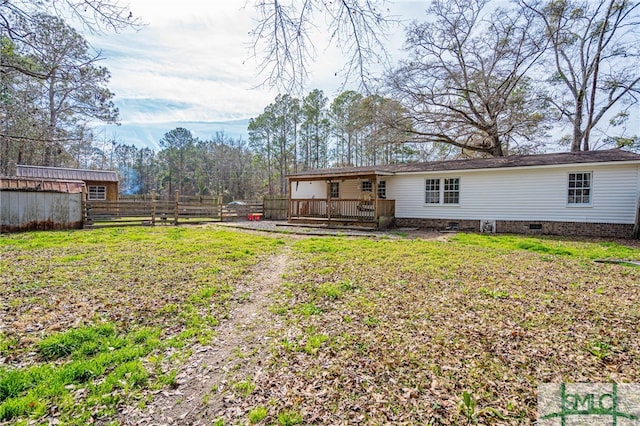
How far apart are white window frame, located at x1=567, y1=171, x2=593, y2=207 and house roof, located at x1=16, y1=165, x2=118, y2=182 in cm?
2702

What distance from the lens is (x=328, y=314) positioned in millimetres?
4469

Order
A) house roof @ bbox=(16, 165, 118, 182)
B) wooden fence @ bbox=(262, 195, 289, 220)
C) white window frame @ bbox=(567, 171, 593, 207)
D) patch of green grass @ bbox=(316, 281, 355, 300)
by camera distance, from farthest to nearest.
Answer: wooden fence @ bbox=(262, 195, 289, 220) < house roof @ bbox=(16, 165, 118, 182) < white window frame @ bbox=(567, 171, 593, 207) < patch of green grass @ bbox=(316, 281, 355, 300)

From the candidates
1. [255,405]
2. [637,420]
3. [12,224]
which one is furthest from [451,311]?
[12,224]

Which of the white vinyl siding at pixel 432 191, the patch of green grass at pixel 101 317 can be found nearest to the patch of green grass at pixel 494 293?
the patch of green grass at pixel 101 317

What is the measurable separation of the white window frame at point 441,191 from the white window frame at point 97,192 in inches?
863

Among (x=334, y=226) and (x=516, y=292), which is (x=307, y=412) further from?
(x=334, y=226)

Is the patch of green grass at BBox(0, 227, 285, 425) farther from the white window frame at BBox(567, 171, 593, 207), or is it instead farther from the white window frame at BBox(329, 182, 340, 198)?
the white window frame at BBox(567, 171, 593, 207)

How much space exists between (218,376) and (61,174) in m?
25.3

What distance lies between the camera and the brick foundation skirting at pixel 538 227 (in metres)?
11.6

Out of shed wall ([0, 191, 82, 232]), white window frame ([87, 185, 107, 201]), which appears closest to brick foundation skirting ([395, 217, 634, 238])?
shed wall ([0, 191, 82, 232])

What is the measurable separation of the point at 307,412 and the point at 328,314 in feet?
6.41

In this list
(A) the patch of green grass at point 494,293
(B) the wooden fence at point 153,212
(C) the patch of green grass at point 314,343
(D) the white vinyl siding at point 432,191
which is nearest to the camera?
(C) the patch of green grass at point 314,343

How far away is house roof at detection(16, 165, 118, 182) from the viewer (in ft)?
68.3

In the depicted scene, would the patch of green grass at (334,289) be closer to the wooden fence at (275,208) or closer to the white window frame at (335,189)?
the white window frame at (335,189)
